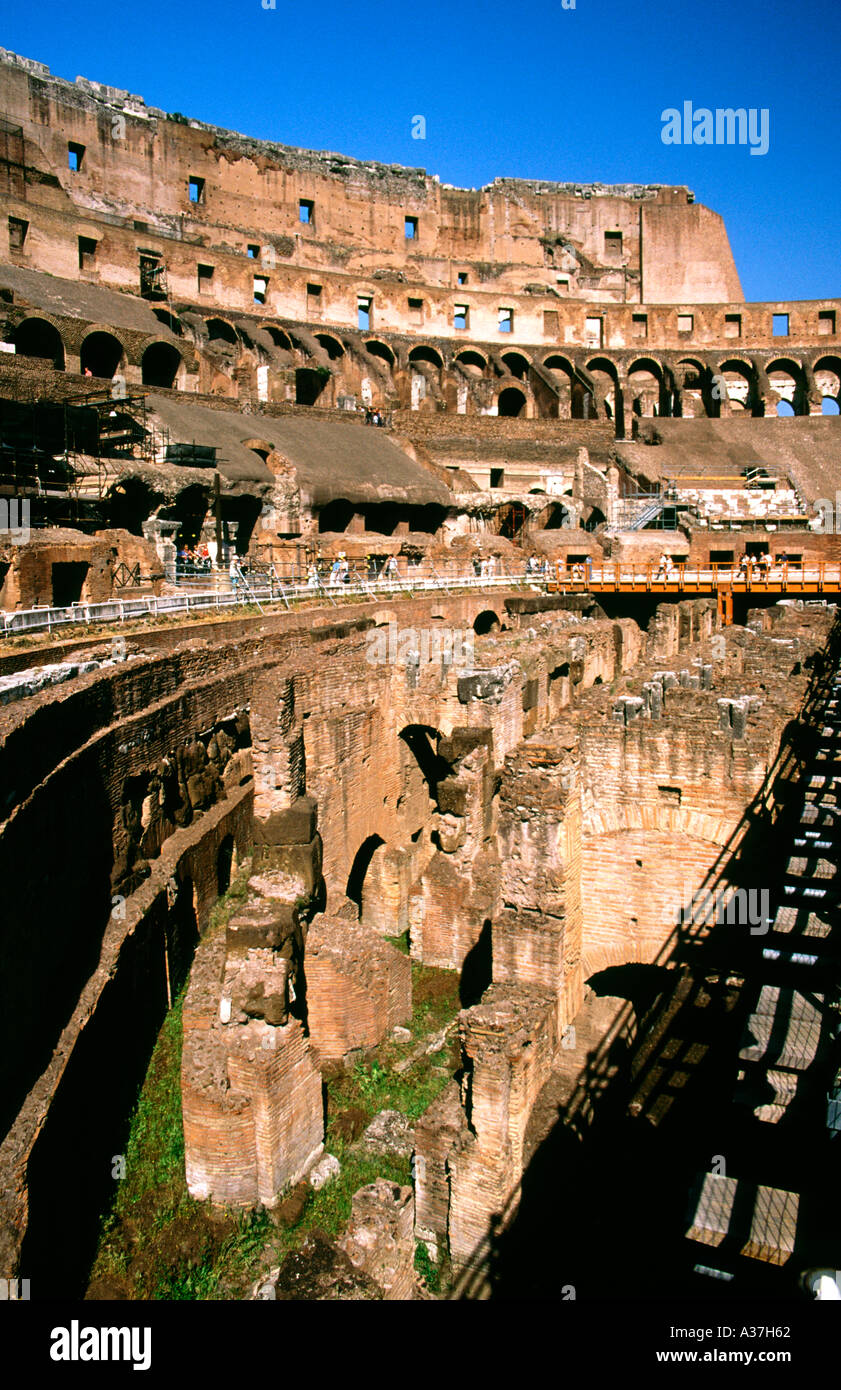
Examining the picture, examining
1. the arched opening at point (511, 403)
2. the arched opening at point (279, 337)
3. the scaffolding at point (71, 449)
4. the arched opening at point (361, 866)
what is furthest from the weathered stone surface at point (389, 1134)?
the arched opening at point (511, 403)

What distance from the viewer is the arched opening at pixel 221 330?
39.2 m

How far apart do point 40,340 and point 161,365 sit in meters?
5.87

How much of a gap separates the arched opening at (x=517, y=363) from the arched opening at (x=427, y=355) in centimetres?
348

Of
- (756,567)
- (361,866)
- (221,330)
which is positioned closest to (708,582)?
(756,567)

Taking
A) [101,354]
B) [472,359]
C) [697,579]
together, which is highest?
[472,359]

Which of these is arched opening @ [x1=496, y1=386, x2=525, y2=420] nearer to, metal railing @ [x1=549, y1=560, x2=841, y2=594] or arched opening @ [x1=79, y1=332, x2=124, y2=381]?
metal railing @ [x1=549, y1=560, x2=841, y2=594]

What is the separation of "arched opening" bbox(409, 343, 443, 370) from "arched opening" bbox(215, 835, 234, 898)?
4101 cm

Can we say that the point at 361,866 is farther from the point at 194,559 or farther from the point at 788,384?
the point at 788,384

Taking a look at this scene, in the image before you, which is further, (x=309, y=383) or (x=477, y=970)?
(x=309, y=383)

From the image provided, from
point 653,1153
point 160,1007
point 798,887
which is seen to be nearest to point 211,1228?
point 160,1007

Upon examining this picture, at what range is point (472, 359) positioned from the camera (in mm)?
49062
